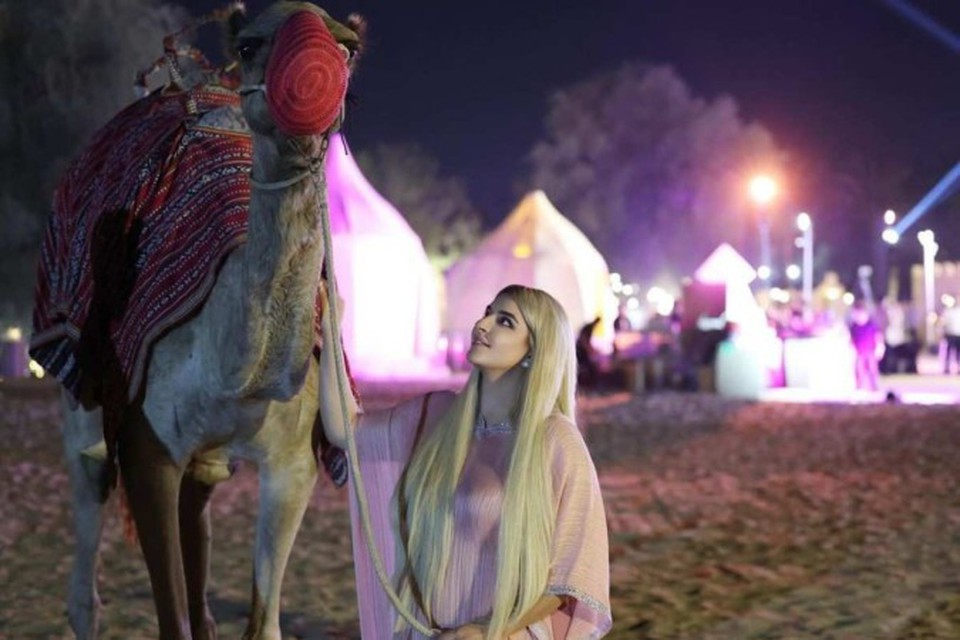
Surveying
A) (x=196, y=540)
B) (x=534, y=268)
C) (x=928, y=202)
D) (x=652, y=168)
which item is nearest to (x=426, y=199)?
(x=652, y=168)

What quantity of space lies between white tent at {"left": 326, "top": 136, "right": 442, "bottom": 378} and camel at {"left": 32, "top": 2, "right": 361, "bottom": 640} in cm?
2609

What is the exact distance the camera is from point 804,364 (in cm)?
2758

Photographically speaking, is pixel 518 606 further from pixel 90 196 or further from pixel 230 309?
pixel 90 196

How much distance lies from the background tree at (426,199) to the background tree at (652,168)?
738 centimetres

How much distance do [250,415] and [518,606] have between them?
147cm

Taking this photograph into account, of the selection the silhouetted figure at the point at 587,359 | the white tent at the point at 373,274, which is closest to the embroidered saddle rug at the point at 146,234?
the silhouetted figure at the point at 587,359

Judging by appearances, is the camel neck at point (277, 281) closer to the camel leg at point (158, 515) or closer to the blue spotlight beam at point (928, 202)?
the camel leg at point (158, 515)

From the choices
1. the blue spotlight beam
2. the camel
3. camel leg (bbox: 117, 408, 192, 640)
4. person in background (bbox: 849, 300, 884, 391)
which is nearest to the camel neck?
the camel

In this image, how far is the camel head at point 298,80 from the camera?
393 cm

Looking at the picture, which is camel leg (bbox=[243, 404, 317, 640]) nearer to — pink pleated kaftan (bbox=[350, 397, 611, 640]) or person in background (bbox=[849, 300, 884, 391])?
pink pleated kaftan (bbox=[350, 397, 611, 640])

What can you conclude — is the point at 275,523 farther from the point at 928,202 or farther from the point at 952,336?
the point at 928,202

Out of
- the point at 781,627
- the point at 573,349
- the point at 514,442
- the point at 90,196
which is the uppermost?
the point at 90,196

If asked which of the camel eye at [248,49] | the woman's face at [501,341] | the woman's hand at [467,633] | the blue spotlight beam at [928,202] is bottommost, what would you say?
the woman's hand at [467,633]

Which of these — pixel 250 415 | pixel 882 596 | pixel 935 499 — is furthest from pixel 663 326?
pixel 250 415
